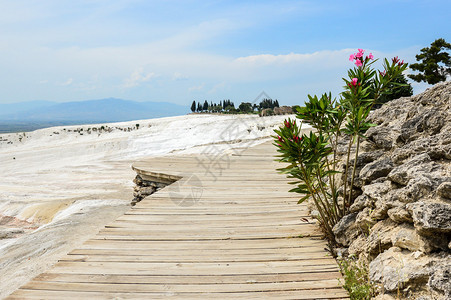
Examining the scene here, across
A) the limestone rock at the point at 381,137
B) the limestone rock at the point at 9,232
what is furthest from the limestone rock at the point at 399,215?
the limestone rock at the point at 9,232

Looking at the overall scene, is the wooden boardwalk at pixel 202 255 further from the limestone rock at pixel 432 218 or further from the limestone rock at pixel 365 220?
the limestone rock at pixel 432 218

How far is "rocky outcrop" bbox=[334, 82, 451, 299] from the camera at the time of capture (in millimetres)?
2064

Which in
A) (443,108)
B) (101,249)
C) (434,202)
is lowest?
(101,249)

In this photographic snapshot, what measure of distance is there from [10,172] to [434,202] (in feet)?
51.1

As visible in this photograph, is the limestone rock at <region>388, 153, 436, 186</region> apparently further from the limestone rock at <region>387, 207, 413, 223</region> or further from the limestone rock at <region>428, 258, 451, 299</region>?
the limestone rock at <region>428, 258, 451, 299</region>

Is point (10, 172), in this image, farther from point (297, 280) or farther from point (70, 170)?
point (297, 280)

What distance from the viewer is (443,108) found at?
10.1ft

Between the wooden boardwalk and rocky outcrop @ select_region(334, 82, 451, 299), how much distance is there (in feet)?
1.22

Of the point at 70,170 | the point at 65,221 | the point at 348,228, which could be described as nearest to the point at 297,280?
the point at 348,228

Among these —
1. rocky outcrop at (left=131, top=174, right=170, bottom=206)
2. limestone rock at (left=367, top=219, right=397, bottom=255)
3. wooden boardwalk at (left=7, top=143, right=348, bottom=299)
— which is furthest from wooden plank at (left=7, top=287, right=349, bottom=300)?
rocky outcrop at (left=131, top=174, right=170, bottom=206)

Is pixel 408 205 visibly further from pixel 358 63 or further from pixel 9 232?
pixel 9 232

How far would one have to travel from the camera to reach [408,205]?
2.31 m

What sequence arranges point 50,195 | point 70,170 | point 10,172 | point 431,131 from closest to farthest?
1. point 431,131
2. point 50,195
3. point 70,170
4. point 10,172

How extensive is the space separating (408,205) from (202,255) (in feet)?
5.58
